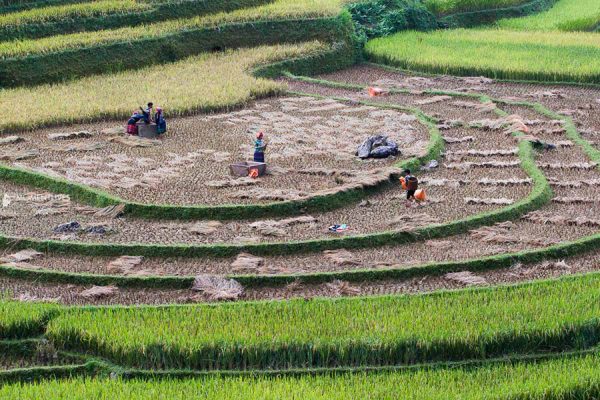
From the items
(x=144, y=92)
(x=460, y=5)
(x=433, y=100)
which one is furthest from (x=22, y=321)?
(x=460, y=5)

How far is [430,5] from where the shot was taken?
30297mm

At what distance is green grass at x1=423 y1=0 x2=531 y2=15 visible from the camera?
30422mm

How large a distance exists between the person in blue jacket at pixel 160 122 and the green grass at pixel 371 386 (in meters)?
8.17

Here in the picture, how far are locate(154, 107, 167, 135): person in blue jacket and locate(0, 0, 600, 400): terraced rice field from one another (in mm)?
359

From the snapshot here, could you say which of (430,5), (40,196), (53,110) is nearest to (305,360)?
(40,196)

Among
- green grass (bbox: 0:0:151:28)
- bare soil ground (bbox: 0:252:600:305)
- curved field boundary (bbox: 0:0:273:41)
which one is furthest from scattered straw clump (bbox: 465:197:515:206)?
green grass (bbox: 0:0:151:28)

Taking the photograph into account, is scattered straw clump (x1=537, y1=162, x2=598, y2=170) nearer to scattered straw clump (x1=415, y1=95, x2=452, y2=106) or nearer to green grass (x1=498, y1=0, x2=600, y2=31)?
scattered straw clump (x1=415, y1=95, x2=452, y2=106)

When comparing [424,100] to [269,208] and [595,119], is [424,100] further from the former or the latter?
[269,208]

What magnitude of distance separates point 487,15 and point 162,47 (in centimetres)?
1122

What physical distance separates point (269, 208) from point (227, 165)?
2.32 meters

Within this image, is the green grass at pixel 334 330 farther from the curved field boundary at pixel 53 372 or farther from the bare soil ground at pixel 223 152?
the bare soil ground at pixel 223 152

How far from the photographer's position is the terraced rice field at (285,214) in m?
10.6

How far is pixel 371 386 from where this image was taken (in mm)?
9984

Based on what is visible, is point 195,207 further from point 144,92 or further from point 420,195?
point 144,92
